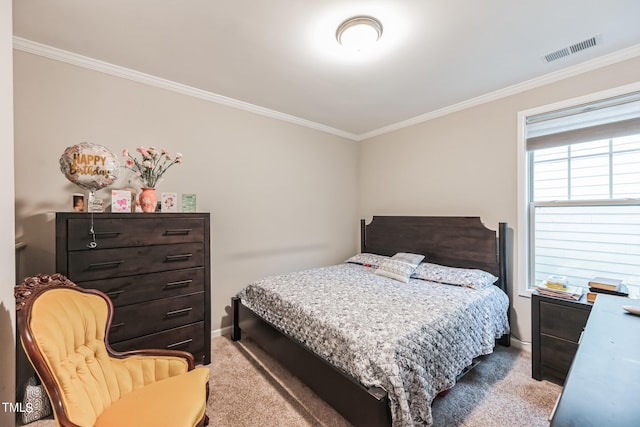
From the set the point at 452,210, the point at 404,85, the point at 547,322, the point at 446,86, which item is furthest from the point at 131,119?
the point at 547,322

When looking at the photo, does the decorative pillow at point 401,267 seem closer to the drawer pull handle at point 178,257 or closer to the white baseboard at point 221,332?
the white baseboard at point 221,332

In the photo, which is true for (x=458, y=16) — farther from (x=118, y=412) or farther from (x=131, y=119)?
(x=118, y=412)

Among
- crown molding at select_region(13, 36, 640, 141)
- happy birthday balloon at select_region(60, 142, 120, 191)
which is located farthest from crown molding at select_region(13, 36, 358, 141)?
happy birthday balloon at select_region(60, 142, 120, 191)

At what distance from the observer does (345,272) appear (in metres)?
3.14

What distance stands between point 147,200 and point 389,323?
2025mm

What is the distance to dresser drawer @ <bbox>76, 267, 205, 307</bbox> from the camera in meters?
1.89

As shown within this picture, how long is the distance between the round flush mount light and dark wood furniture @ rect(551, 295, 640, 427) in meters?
2.03

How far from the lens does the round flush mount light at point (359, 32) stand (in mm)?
1753

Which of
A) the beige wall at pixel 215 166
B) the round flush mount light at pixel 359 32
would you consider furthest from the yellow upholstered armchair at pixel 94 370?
the round flush mount light at pixel 359 32

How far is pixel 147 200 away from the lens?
212 cm

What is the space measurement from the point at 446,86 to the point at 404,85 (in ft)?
1.39

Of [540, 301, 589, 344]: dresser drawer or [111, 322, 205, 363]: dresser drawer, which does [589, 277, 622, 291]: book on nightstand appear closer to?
[540, 301, 589, 344]: dresser drawer

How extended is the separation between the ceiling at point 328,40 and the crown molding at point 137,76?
0.04 meters

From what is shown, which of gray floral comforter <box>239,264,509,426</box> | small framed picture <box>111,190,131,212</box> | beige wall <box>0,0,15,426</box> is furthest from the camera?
small framed picture <box>111,190,131,212</box>
